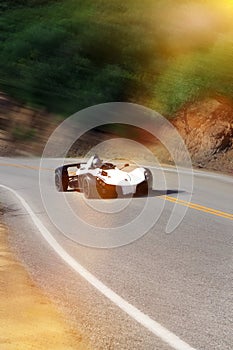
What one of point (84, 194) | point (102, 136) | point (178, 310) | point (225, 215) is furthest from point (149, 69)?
point (178, 310)

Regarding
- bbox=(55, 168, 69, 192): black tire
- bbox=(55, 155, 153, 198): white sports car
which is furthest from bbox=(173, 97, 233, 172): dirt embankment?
bbox=(55, 155, 153, 198): white sports car

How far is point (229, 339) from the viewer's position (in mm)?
5441

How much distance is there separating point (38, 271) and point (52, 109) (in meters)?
34.2

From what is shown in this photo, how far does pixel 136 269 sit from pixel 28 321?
2.49 metres

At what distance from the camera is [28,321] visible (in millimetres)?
5805

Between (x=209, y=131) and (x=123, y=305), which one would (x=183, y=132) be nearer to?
(x=209, y=131)

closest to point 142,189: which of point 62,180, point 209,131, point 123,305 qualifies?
point 62,180

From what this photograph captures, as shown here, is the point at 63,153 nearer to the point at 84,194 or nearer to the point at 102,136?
the point at 102,136

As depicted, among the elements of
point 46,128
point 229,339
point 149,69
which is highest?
point 149,69

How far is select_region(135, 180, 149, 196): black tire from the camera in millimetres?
15232

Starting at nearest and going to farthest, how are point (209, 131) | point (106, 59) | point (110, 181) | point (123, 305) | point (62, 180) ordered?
point (123, 305) → point (110, 181) → point (62, 180) → point (209, 131) → point (106, 59)

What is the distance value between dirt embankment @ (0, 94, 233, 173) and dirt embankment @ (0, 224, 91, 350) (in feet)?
65.0

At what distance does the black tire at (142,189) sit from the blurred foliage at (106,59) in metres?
18.1

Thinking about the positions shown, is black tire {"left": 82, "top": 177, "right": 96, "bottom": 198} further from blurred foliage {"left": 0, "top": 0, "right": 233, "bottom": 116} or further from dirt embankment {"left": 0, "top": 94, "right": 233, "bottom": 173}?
blurred foliage {"left": 0, "top": 0, "right": 233, "bottom": 116}
